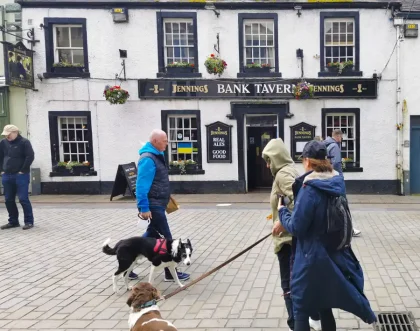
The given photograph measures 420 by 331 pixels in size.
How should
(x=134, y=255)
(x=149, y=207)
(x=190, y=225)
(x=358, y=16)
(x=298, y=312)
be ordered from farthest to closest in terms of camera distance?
(x=358, y=16), (x=190, y=225), (x=149, y=207), (x=134, y=255), (x=298, y=312)

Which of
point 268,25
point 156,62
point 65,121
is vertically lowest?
point 65,121

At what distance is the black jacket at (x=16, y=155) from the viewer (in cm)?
817

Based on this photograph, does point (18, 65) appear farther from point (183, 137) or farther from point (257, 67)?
point (257, 67)

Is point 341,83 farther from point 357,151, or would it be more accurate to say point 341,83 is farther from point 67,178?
point 67,178

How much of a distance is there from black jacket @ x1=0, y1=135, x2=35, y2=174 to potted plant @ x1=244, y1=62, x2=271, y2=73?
7.71 m

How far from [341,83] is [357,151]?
90.4 inches

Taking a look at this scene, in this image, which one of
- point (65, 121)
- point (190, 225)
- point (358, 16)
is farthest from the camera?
point (65, 121)

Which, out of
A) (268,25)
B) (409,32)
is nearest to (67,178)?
(268,25)

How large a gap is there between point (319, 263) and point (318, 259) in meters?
0.03

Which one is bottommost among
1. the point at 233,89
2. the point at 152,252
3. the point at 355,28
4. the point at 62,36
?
the point at 152,252

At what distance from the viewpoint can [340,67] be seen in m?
13.0

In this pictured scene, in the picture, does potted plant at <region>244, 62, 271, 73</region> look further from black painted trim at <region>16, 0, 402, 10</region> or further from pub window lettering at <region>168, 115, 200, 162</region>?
pub window lettering at <region>168, 115, 200, 162</region>

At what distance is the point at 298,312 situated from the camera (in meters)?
2.99

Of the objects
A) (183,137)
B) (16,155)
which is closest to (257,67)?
(183,137)
